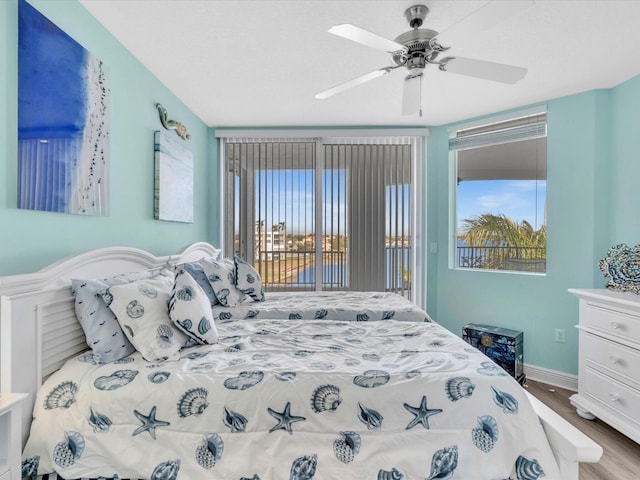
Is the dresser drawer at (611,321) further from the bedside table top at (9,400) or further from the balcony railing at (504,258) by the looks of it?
the bedside table top at (9,400)

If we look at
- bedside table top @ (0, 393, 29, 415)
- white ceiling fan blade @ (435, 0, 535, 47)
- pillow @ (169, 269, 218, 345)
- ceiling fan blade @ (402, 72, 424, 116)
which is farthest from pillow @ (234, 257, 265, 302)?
white ceiling fan blade @ (435, 0, 535, 47)

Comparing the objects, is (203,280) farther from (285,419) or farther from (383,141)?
(383,141)

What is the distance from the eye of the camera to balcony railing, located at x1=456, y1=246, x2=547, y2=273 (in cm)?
322

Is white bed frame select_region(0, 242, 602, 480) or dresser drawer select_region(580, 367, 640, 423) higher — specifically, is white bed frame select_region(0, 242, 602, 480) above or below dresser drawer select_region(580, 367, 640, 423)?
above

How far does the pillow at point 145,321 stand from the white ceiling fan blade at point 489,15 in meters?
1.79

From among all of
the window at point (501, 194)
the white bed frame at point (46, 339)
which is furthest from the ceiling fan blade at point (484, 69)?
the window at point (501, 194)

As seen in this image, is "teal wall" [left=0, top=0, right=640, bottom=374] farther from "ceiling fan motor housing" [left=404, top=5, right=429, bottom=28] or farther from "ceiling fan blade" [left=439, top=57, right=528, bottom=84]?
"ceiling fan motor housing" [left=404, top=5, right=429, bottom=28]

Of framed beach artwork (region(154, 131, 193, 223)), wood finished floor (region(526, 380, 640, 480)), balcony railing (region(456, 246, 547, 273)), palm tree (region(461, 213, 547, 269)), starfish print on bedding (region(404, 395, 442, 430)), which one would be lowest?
wood finished floor (region(526, 380, 640, 480))

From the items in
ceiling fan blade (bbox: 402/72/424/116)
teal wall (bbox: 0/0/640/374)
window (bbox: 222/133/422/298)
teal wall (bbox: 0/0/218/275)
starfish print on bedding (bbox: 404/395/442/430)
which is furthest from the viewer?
window (bbox: 222/133/422/298)

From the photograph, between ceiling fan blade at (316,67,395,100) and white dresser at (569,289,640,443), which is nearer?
ceiling fan blade at (316,67,395,100)

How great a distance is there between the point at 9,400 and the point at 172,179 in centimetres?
194

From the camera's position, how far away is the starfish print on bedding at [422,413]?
1.19 metres

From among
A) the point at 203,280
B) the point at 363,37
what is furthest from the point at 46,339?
the point at 363,37

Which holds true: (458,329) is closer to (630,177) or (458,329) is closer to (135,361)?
(630,177)
